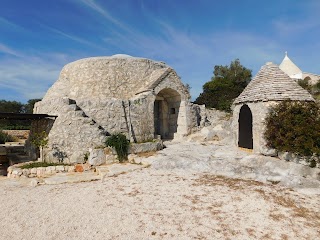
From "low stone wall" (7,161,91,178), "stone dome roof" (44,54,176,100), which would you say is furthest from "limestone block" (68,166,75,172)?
"stone dome roof" (44,54,176,100)

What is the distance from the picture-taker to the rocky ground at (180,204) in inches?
208

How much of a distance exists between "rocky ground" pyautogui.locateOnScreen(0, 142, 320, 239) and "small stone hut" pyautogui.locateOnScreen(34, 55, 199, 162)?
355 cm

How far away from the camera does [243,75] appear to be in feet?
145

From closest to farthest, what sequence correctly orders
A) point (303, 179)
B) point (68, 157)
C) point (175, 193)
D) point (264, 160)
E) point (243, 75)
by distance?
point (175, 193), point (303, 179), point (264, 160), point (68, 157), point (243, 75)

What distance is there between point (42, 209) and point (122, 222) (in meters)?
2.47

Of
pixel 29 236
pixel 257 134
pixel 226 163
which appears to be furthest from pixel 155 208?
pixel 257 134

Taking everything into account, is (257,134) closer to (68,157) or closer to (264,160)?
(264,160)

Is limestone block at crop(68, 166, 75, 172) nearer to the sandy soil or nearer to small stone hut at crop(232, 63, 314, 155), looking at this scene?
the sandy soil

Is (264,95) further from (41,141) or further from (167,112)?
(41,141)

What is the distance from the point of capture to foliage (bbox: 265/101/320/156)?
899 centimetres

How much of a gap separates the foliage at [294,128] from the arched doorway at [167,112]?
8486 mm

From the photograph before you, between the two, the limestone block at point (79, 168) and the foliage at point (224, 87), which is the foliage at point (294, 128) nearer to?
the limestone block at point (79, 168)

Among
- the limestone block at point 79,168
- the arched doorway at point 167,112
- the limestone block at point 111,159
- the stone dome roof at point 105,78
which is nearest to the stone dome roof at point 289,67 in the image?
the arched doorway at point 167,112

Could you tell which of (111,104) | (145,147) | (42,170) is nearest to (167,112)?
(111,104)
